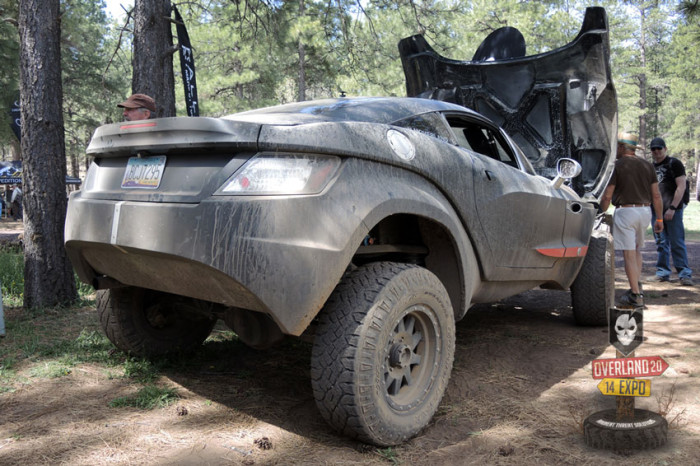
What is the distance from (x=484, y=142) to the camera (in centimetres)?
413

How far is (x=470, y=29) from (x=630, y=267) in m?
12.7

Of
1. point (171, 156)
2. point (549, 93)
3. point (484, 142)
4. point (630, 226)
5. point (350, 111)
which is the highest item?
point (549, 93)

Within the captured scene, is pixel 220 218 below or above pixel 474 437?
above

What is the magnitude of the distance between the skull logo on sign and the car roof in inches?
60.5

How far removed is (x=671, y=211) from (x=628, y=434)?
19.4 feet

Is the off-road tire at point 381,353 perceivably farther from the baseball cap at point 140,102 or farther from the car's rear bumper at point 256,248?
the baseball cap at point 140,102

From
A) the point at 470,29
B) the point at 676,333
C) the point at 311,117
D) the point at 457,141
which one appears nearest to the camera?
the point at 311,117

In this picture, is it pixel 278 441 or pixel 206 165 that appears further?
pixel 278 441

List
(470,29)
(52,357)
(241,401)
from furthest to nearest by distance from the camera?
(470,29) < (52,357) < (241,401)

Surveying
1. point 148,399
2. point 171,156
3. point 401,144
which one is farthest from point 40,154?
point 401,144

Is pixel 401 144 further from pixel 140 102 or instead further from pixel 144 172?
pixel 140 102

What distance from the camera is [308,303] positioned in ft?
7.66

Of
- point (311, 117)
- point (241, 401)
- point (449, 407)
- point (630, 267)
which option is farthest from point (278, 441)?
point (630, 267)

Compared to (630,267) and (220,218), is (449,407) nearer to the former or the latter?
(220,218)
